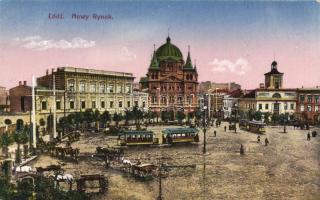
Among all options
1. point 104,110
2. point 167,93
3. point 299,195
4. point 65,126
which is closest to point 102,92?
point 104,110

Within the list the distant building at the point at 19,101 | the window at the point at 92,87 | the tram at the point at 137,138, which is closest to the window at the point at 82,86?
the window at the point at 92,87

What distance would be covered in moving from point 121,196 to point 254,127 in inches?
896

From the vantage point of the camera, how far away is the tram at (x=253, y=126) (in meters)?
31.3

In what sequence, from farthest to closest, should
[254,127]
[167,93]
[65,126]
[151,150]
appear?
[167,93] → [254,127] → [65,126] → [151,150]

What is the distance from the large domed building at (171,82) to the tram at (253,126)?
1135 cm

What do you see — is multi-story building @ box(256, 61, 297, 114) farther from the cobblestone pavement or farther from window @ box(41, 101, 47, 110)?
window @ box(41, 101, 47, 110)

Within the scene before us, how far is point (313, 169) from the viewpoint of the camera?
55.2 feet

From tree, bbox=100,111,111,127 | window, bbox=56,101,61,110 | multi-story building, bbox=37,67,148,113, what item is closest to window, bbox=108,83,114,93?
multi-story building, bbox=37,67,148,113

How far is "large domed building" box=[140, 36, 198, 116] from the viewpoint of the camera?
45.3m

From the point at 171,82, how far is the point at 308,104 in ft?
59.6

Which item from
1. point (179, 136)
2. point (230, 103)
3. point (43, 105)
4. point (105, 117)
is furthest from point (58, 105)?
point (230, 103)

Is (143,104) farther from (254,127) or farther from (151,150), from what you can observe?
(151,150)

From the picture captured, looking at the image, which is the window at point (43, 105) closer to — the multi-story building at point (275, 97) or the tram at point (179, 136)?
the tram at point (179, 136)

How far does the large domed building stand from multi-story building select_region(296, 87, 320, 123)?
14.1 meters
